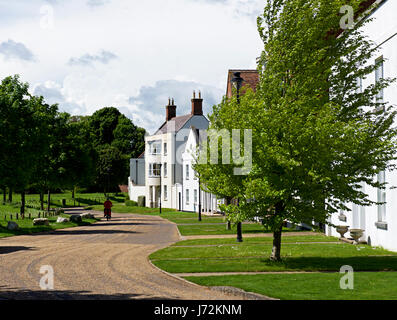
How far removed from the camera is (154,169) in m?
74.8

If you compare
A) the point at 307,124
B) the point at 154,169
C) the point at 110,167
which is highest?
the point at 110,167

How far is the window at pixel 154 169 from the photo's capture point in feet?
243

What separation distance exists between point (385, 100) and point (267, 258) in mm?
8799

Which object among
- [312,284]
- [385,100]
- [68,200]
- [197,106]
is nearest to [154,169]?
[197,106]

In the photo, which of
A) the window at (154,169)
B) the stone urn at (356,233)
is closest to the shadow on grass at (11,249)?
the stone urn at (356,233)

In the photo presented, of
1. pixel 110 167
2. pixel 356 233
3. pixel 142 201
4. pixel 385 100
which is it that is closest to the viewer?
pixel 385 100

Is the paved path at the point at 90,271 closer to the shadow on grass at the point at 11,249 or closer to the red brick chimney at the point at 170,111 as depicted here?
the shadow on grass at the point at 11,249

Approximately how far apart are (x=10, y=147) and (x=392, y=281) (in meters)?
27.7

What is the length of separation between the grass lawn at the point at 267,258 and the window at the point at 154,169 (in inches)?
1990

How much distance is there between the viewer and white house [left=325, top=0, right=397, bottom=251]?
21156 mm

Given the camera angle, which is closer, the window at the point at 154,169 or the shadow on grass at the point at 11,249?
the shadow on grass at the point at 11,249

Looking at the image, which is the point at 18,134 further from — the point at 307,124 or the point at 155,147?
the point at 155,147

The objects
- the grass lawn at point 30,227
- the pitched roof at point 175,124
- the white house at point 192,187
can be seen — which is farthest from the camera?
the pitched roof at point 175,124

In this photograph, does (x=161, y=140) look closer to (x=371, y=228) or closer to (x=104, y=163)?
(x=104, y=163)
